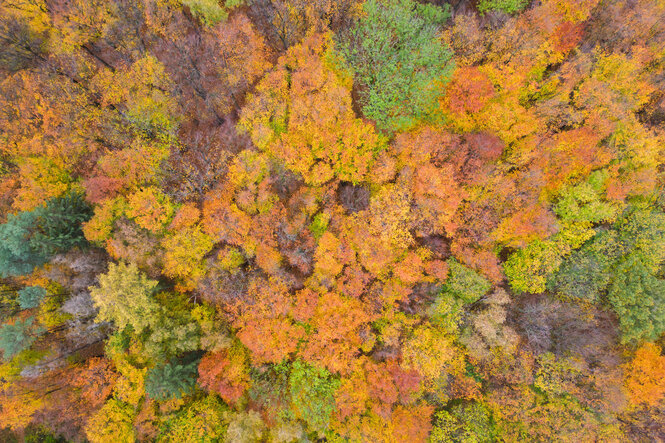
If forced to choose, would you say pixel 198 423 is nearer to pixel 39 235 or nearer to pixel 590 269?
pixel 39 235

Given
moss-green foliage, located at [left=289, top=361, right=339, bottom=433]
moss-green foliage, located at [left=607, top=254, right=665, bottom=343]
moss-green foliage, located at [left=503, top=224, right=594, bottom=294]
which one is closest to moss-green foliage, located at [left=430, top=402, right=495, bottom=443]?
moss-green foliage, located at [left=289, top=361, right=339, bottom=433]

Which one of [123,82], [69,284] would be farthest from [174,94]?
[69,284]

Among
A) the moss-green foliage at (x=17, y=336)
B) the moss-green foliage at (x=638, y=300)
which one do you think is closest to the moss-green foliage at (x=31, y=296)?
the moss-green foliage at (x=17, y=336)

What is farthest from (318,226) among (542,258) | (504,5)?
(504,5)

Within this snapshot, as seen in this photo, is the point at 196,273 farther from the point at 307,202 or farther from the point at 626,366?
the point at 626,366

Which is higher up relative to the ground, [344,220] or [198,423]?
[344,220]

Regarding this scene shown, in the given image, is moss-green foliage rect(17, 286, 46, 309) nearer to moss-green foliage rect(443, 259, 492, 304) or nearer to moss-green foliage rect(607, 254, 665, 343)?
moss-green foliage rect(443, 259, 492, 304)
